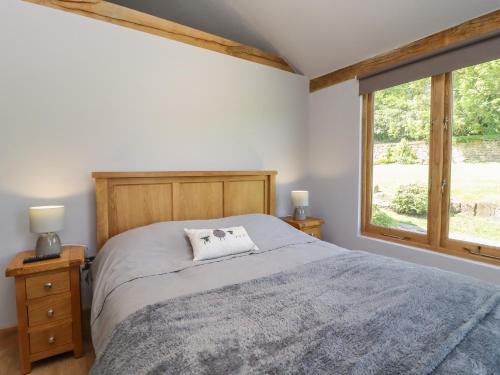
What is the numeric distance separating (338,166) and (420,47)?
4.24ft

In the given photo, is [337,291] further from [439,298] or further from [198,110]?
[198,110]

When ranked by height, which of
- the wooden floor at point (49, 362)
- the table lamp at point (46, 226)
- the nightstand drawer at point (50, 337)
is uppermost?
the table lamp at point (46, 226)

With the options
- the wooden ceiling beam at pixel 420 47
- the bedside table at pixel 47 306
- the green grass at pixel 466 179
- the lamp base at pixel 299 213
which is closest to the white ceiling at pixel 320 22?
the wooden ceiling beam at pixel 420 47

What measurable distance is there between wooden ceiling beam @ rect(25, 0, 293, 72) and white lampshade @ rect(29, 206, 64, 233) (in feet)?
4.72

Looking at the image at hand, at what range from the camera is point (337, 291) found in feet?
4.38

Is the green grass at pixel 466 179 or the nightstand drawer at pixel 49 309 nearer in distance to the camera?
the nightstand drawer at pixel 49 309

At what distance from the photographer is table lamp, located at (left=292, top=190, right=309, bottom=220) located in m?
2.93

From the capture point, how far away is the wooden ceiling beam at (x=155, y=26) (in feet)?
6.75

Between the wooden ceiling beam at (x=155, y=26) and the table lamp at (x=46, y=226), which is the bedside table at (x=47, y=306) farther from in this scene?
the wooden ceiling beam at (x=155, y=26)

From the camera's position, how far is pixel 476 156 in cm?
214

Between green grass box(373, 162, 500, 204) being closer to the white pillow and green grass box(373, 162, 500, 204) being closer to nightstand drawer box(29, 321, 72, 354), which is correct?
the white pillow

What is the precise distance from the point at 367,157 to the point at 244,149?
1278 mm

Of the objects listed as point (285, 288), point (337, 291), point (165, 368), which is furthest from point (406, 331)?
point (165, 368)

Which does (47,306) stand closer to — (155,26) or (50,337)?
(50,337)
